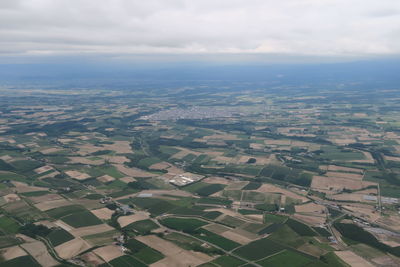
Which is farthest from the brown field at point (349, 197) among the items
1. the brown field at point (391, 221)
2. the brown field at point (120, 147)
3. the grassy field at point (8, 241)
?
the brown field at point (120, 147)

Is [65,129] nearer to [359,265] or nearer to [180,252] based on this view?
[180,252]

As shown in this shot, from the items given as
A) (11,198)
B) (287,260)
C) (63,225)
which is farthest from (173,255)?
(11,198)

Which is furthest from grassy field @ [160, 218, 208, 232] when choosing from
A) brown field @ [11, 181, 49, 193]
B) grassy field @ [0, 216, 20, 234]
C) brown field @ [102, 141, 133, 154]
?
brown field @ [102, 141, 133, 154]

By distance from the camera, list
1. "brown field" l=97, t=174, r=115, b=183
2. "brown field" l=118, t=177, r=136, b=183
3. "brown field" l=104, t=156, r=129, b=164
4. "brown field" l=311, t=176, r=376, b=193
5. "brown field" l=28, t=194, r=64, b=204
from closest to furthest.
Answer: "brown field" l=28, t=194, r=64, b=204
"brown field" l=311, t=176, r=376, b=193
"brown field" l=118, t=177, r=136, b=183
"brown field" l=97, t=174, r=115, b=183
"brown field" l=104, t=156, r=129, b=164

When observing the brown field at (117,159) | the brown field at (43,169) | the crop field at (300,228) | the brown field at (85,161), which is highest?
the crop field at (300,228)

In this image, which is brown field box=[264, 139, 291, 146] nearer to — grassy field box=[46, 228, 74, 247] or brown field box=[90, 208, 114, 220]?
brown field box=[90, 208, 114, 220]

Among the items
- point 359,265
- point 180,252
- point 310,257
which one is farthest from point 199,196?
point 359,265

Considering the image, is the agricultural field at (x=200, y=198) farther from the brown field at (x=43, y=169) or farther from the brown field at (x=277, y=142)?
the brown field at (x=277, y=142)
